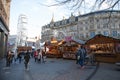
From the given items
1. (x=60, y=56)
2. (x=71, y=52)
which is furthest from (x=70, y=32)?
(x=71, y=52)

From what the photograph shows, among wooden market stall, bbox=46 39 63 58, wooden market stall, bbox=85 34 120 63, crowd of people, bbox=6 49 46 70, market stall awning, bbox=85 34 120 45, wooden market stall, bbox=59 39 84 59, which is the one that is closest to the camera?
crowd of people, bbox=6 49 46 70

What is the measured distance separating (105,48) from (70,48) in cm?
988

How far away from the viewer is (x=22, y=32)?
13888 centimetres

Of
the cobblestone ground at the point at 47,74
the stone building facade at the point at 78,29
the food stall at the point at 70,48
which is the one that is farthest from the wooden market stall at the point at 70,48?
the stone building facade at the point at 78,29

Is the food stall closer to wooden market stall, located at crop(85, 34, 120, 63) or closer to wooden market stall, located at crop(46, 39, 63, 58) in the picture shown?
wooden market stall, located at crop(46, 39, 63, 58)

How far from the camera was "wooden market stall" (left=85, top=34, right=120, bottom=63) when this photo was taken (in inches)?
1124

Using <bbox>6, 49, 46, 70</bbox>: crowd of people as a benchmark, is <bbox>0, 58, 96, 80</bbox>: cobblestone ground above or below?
below

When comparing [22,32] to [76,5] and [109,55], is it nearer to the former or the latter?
[109,55]

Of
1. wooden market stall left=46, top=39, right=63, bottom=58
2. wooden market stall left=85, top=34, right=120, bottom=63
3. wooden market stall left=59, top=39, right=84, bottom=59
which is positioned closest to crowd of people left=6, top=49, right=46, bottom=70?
wooden market stall left=59, top=39, right=84, bottom=59

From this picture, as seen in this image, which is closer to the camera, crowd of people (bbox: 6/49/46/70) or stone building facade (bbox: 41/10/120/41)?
crowd of people (bbox: 6/49/46/70)

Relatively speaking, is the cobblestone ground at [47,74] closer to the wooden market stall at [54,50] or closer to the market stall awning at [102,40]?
the market stall awning at [102,40]

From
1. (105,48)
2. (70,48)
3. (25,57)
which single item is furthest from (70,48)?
(25,57)

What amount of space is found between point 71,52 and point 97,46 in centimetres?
629

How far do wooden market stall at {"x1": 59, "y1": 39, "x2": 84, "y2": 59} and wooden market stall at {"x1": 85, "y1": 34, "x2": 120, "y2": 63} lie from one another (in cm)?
399
